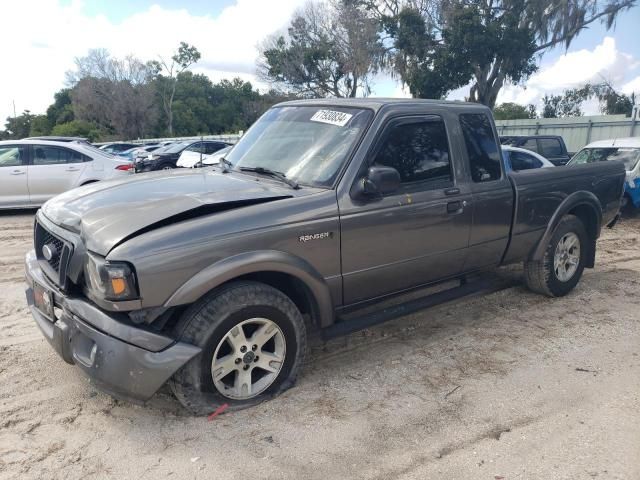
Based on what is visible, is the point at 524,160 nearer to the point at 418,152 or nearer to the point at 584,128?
the point at 418,152

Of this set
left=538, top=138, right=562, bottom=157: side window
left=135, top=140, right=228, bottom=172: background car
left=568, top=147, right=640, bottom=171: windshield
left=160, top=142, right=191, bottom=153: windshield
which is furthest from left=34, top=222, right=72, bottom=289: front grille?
left=160, top=142, right=191, bottom=153: windshield

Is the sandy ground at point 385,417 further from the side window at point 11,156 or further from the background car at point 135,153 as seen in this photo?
the background car at point 135,153

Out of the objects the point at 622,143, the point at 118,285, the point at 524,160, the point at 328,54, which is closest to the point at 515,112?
the point at 328,54

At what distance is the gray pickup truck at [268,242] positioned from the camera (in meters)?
2.95

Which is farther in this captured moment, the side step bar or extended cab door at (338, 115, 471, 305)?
the side step bar

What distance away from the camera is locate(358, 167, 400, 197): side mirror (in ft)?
11.5

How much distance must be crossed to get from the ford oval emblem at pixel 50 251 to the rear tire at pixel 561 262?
4.41m

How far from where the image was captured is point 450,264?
14.4ft

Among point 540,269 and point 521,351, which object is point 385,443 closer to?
point 521,351

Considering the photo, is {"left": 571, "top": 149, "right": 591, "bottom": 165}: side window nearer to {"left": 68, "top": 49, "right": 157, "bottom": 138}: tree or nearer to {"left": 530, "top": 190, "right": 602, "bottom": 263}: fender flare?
Result: {"left": 530, "top": 190, "right": 602, "bottom": 263}: fender flare

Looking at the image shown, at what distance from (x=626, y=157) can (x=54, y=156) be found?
40.8 feet

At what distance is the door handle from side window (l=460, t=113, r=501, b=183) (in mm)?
289

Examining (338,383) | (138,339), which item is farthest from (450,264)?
(138,339)

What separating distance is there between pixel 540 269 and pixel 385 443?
3127mm
